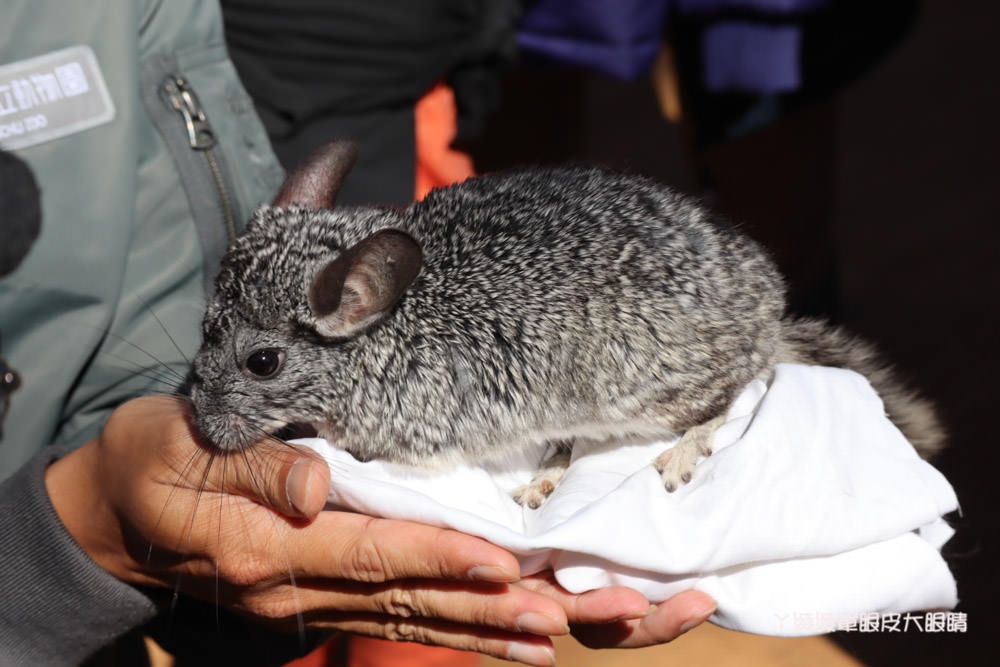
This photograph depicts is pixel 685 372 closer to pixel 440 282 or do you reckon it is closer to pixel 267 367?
pixel 440 282

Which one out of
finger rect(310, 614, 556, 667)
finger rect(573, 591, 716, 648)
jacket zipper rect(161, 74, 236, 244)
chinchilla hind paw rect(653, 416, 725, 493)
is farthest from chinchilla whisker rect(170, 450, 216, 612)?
chinchilla hind paw rect(653, 416, 725, 493)

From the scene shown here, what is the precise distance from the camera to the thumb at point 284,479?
6.86ft

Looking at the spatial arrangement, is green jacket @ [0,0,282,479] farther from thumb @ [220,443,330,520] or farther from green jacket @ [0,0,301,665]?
thumb @ [220,443,330,520]

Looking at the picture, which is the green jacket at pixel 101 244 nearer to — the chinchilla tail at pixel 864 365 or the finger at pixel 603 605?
the finger at pixel 603 605

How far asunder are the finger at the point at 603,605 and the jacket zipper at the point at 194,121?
4.46ft

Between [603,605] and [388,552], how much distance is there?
53 cm

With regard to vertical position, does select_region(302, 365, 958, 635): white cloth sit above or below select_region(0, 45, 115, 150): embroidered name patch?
below

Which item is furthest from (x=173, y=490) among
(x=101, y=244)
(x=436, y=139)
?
(x=436, y=139)

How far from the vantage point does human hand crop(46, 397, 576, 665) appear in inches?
83.7

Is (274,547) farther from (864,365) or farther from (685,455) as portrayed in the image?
(864,365)

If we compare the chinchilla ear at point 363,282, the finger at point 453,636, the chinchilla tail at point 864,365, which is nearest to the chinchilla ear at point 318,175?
the chinchilla ear at point 363,282

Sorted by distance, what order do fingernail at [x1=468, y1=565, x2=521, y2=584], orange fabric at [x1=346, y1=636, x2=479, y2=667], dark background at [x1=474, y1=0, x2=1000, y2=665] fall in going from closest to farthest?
fingernail at [x1=468, y1=565, x2=521, y2=584]
orange fabric at [x1=346, y1=636, x2=479, y2=667]
dark background at [x1=474, y1=0, x2=1000, y2=665]

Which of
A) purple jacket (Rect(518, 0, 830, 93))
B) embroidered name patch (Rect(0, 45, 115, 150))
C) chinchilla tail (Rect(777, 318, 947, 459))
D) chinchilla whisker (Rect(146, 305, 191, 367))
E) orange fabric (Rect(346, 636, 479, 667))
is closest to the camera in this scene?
embroidered name patch (Rect(0, 45, 115, 150))

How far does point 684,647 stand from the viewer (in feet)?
14.2
